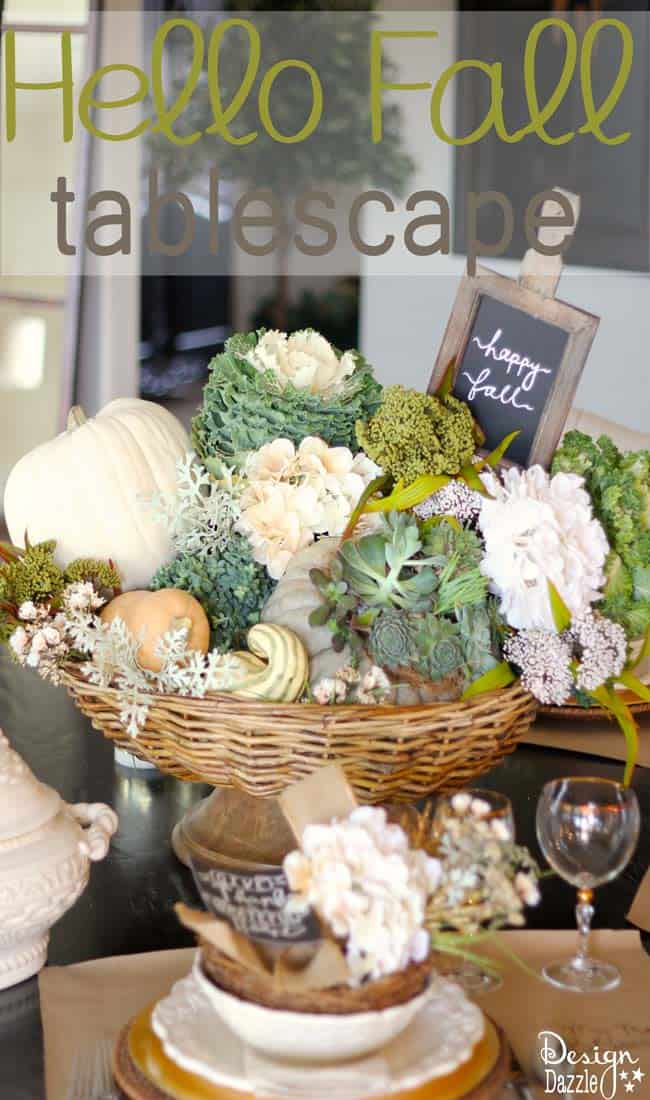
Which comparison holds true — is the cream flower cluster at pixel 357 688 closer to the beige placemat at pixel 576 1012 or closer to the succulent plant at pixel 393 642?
the succulent plant at pixel 393 642

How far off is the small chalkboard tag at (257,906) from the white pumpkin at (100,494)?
18.5 inches

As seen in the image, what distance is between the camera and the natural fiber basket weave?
106 centimetres

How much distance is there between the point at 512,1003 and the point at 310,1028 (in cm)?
28

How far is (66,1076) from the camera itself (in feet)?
2.91

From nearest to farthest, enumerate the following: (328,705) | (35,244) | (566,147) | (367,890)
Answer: (367,890), (328,705), (566,147), (35,244)

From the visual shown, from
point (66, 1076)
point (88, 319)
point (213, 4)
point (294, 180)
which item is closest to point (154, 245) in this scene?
point (88, 319)

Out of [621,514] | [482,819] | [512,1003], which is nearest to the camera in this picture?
[482,819]

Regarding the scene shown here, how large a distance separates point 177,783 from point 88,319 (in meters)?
3.64

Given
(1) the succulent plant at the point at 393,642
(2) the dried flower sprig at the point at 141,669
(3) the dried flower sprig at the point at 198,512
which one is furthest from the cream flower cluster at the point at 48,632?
(1) the succulent plant at the point at 393,642

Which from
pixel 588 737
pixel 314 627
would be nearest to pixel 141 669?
pixel 314 627

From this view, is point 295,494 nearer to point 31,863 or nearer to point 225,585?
point 225,585

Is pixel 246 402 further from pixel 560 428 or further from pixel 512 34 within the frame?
pixel 512 34

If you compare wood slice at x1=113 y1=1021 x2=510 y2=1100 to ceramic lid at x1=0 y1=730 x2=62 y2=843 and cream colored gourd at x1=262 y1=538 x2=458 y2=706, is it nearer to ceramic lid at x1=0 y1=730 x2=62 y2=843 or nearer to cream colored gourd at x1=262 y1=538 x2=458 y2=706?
ceramic lid at x1=0 y1=730 x2=62 y2=843

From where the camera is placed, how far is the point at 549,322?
4.21ft
